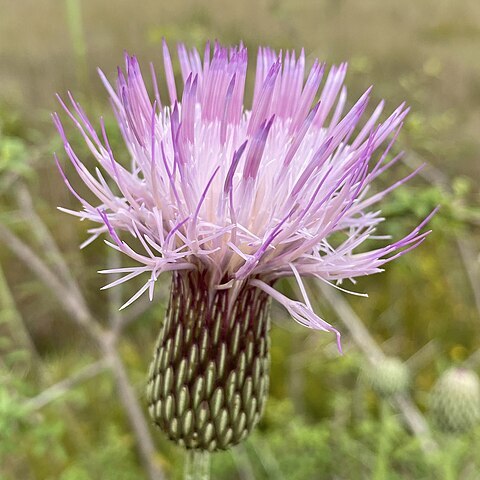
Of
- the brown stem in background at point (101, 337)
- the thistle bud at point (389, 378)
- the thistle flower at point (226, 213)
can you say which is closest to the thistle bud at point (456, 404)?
the thistle bud at point (389, 378)

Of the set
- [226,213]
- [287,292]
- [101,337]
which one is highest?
[226,213]

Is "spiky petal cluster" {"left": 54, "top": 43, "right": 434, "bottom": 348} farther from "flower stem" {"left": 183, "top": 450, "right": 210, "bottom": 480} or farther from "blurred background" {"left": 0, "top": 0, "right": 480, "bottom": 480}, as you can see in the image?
"blurred background" {"left": 0, "top": 0, "right": 480, "bottom": 480}

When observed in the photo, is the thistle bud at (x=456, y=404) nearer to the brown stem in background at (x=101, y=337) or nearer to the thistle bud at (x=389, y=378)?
the thistle bud at (x=389, y=378)

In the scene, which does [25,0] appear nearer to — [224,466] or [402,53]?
[402,53]

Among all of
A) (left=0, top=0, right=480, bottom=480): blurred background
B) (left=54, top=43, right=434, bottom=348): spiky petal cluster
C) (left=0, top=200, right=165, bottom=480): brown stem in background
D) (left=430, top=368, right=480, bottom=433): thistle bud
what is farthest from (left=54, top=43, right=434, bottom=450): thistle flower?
(left=430, top=368, right=480, bottom=433): thistle bud

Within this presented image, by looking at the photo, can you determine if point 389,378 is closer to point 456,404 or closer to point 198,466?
point 456,404

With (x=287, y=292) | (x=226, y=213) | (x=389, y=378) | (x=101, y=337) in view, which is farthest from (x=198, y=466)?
(x=287, y=292)
